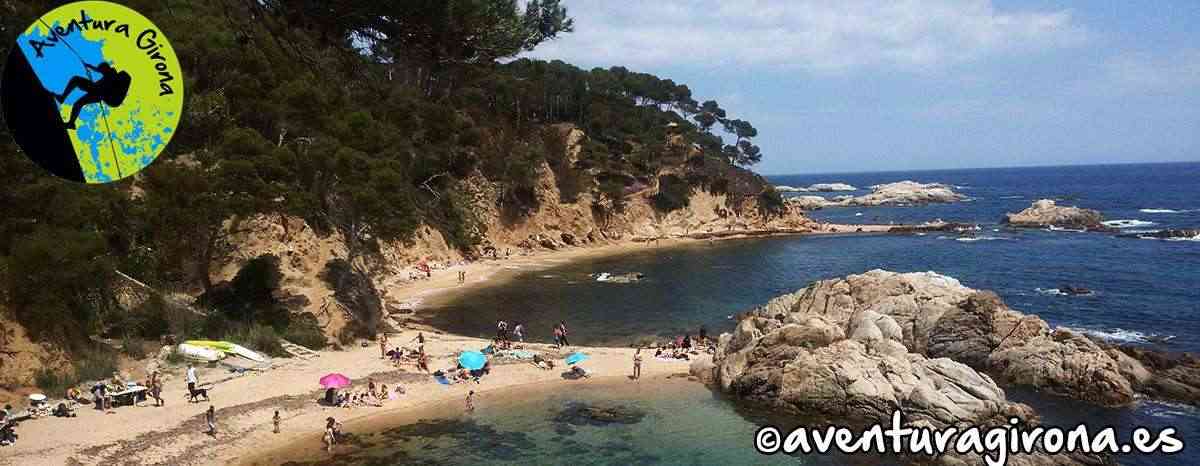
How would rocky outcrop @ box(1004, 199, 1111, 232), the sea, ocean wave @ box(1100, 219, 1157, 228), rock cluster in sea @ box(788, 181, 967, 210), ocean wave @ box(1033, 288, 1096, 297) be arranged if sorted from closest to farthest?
the sea < ocean wave @ box(1033, 288, 1096, 297) < ocean wave @ box(1100, 219, 1157, 228) < rocky outcrop @ box(1004, 199, 1111, 232) < rock cluster in sea @ box(788, 181, 967, 210)

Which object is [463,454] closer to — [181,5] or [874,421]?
[874,421]

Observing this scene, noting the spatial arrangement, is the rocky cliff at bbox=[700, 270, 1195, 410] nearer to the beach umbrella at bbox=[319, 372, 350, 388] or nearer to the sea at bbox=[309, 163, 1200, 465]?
the sea at bbox=[309, 163, 1200, 465]

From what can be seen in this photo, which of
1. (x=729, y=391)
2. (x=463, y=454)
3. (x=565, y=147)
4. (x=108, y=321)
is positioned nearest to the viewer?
(x=463, y=454)

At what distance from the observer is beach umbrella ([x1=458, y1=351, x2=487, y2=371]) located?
28.1 metres

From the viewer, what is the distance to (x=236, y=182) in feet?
94.1

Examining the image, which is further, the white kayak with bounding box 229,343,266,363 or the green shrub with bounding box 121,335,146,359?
the white kayak with bounding box 229,343,266,363

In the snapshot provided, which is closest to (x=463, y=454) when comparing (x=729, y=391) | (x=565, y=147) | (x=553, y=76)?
(x=729, y=391)

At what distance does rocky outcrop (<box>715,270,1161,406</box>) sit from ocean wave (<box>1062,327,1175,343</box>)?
282 inches

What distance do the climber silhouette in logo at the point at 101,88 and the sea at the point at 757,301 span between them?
15169 millimetres

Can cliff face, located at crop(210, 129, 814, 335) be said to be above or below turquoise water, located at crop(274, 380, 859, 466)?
above

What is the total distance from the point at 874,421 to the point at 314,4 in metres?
21.0

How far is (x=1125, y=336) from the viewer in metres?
34.5

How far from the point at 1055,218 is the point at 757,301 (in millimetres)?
69538

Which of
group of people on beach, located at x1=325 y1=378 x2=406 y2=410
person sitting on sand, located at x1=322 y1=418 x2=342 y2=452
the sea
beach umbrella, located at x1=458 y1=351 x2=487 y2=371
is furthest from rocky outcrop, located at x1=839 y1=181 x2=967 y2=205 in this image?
person sitting on sand, located at x1=322 y1=418 x2=342 y2=452
